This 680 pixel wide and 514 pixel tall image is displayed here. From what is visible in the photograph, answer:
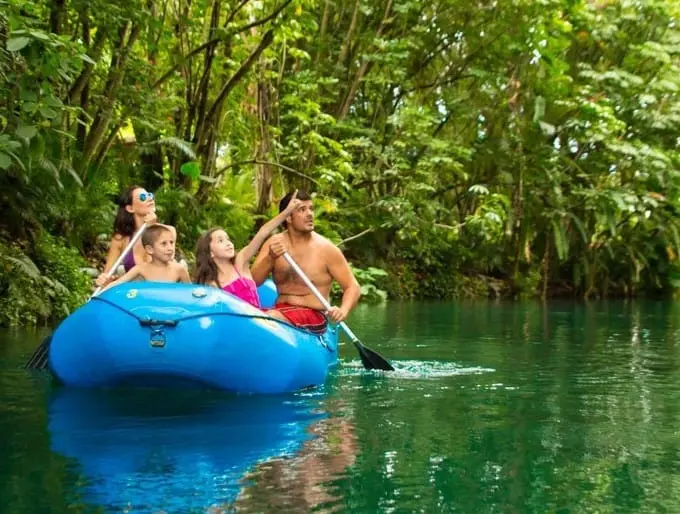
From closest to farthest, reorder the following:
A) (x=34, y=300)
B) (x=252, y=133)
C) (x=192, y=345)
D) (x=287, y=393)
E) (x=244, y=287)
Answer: (x=192, y=345) < (x=287, y=393) < (x=244, y=287) < (x=34, y=300) < (x=252, y=133)

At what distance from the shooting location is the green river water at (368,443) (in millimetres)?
3541

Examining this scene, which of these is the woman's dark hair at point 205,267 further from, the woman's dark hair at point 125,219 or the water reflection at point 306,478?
the water reflection at point 306,478

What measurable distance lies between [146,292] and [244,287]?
101cm

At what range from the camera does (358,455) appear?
4.29 meters

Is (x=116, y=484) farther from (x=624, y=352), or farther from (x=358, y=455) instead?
(x=624, y=352)

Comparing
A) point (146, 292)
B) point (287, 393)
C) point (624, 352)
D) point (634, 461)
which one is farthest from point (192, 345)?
point (624, 352)

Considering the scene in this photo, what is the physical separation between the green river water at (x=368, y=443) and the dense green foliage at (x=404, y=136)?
17.7 feet

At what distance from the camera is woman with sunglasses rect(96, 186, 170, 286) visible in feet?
23.2

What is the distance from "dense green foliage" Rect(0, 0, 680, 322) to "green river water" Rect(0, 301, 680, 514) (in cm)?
538

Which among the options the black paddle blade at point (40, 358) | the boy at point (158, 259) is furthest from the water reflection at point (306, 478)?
the black paddle blade at point (40, 358)

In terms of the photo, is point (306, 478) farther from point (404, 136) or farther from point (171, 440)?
point (404, 136)

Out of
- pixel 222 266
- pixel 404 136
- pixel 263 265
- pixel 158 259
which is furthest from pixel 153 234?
pixel 404 136

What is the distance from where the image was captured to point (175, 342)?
5625 mm

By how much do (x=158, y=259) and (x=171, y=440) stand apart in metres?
2.14
